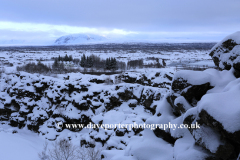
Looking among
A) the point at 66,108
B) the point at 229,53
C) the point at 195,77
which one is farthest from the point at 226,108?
the point at 66,108

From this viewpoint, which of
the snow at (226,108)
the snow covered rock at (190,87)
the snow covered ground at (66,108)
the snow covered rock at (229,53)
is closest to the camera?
the snow at (226,108)

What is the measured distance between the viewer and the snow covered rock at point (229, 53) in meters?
7.51

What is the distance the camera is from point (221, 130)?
511 centimetres

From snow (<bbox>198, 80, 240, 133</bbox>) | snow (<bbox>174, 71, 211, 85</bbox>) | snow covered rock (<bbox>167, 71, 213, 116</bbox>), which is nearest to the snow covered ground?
snow covered rock (<bbox>167, 71, 213, 116</bbox>)

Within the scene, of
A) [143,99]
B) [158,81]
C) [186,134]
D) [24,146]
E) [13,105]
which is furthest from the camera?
[158,81]

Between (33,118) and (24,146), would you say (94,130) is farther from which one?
(33,118)

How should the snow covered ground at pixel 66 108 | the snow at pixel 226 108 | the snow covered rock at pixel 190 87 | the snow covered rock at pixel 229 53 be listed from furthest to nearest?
the snow covered ground at pixel 66 108 < the snow covered rock at pixel 190 87 < the snow covered rock at pixel 229 53 < the snow at pixel 226 108

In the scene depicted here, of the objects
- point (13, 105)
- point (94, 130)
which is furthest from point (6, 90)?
point (94, 130)

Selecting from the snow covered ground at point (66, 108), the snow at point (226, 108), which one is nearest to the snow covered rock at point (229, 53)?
the snow at point (226, 108)

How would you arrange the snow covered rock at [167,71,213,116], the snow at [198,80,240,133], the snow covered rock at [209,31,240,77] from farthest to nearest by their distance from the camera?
the snow covered rock at [167,71,213,116], the snow covered rock at [209,31,240,77], the snow at [198,80,240,133]

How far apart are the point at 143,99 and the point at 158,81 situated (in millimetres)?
10843

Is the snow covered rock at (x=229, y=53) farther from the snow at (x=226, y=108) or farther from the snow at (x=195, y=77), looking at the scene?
the snow at (x=226, y=108)

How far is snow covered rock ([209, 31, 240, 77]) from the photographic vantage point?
751 cm

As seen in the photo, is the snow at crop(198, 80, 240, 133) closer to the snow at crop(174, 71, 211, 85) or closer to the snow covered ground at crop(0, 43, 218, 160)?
the snow at crop(174, 71, 211, 85)
